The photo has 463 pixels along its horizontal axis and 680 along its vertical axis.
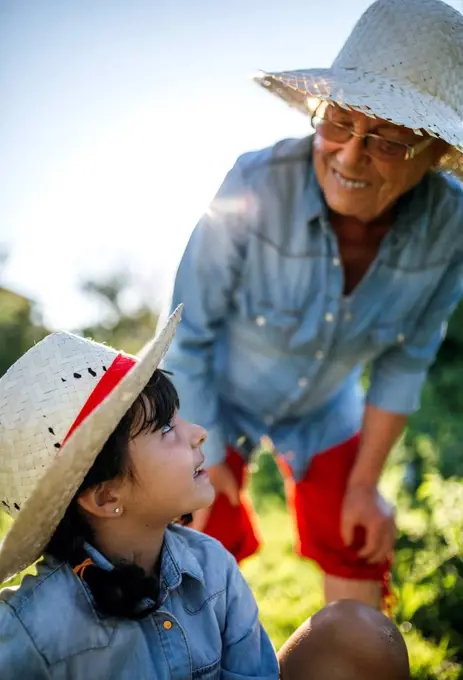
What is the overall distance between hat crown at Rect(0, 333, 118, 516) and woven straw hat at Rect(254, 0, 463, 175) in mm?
1089

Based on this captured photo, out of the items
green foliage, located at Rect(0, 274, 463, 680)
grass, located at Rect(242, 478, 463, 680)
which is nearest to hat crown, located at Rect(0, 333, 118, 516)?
green foliage, located at Rect(0, 274, 463, 680)

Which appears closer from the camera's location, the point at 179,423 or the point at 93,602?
the point at 93,602

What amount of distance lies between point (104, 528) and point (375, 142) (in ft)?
4.54

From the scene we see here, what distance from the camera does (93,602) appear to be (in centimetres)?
190

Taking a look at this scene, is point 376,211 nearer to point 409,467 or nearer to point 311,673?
point 311,673

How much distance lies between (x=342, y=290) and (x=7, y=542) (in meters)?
1.59

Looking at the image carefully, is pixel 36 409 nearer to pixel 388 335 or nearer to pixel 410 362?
pixel 388 335

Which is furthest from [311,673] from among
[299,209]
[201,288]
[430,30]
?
[430,30]

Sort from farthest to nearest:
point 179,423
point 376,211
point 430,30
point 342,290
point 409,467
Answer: point 409,467 → point 342,290 → point 376,211 → point 430,30 → point 179,423

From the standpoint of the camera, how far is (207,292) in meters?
2.82

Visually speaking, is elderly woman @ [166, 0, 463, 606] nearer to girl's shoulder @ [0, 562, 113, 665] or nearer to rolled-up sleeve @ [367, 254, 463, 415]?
rolled-up sleeve @ [367, 254, 463, 415]

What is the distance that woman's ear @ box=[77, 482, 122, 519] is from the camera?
1.94m

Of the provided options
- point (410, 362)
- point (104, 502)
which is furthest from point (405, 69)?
point (104, 502)

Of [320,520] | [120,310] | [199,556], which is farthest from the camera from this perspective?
[120,310]
